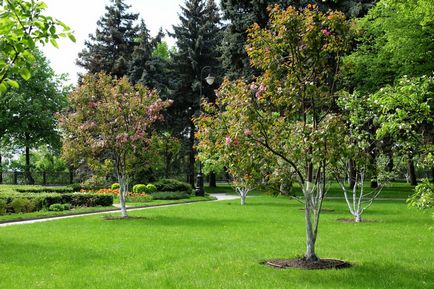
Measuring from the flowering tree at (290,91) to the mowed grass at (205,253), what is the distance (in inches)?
55.8

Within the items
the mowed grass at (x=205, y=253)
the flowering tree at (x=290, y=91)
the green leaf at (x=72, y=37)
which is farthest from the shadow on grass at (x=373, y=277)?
the green leaf at (x=72, y=37)

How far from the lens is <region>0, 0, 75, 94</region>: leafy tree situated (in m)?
3.36

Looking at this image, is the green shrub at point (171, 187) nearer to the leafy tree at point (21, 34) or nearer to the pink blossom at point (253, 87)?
the pink blossom at point (253, 87)

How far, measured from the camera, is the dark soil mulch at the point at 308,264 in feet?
28.0

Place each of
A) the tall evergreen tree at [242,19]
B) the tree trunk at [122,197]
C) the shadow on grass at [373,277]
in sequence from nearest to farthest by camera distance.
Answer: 1. the shadow on grass at [373,277]
2. the tree trunk at [122,197]
3. the tall evergreen tree at [242,19]

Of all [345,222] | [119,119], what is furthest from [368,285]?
[119,119]

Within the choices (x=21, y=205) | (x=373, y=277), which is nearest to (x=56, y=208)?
(x=21, y=205)

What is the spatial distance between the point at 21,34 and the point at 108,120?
14497 mm

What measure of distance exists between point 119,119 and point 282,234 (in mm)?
7837

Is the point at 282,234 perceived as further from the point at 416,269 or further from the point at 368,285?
the point at 368,285

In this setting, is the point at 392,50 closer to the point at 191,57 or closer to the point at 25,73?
the point at 191,57

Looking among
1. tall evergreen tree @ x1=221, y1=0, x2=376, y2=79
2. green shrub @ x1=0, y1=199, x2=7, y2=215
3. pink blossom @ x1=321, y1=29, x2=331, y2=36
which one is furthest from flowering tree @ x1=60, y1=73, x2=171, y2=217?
tall evergreen tree @ x1=221, y1=0, x2=376, y2=79

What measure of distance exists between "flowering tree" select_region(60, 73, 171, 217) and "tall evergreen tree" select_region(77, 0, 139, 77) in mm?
Result: 21910

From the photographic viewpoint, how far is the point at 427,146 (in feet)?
26.6
